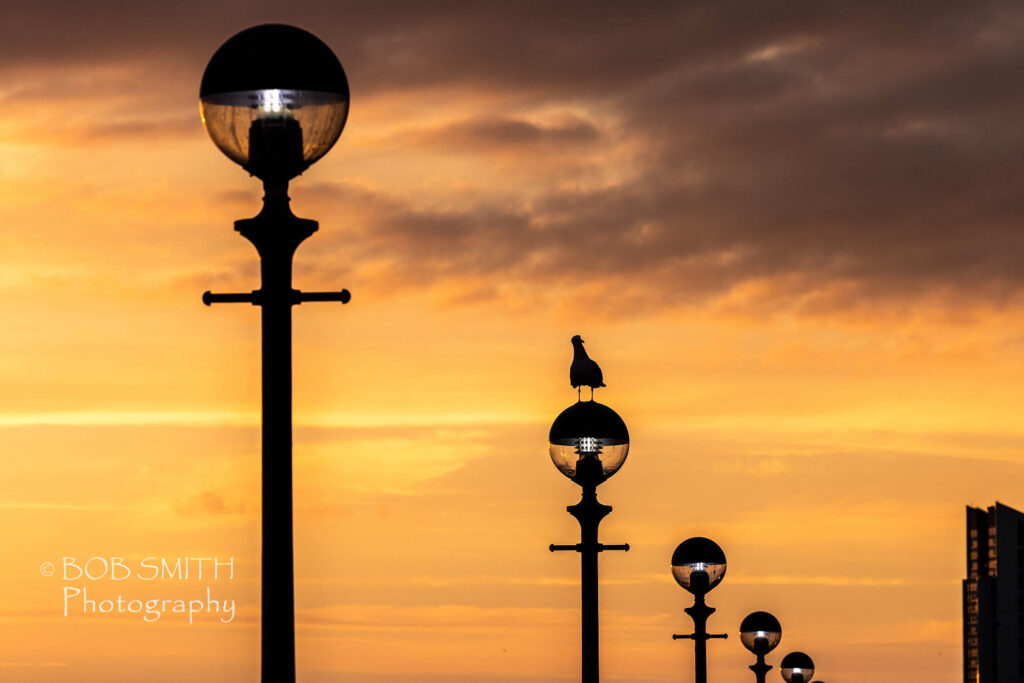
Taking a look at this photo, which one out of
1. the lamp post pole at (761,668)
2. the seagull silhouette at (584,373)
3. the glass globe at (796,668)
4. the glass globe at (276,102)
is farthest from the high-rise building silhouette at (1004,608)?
the glass globe at (276,102)

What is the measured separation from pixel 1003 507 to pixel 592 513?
82.6 metres

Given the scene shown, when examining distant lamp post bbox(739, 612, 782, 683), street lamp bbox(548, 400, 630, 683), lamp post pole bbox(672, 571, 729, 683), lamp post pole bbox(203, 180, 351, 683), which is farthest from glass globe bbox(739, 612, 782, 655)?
lamp post pole bbox(203, 180, 351, 683)

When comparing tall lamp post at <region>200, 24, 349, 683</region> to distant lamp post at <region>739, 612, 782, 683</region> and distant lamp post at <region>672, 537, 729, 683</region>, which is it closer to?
distant lamp post at <region>672, 537, 729, 683</region>

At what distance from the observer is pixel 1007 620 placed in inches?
4094

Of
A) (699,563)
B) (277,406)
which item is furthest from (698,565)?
(277,406)

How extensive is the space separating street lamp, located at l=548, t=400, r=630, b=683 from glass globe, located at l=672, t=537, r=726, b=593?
240 inches

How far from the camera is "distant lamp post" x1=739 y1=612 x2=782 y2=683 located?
122 ft

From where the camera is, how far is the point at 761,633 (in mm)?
37438

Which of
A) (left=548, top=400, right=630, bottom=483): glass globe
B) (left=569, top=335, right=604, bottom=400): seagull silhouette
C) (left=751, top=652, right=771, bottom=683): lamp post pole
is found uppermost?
(left=569, top=335, right=604, bottom=400): seagull silhouette

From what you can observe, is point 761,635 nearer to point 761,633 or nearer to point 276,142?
point 761,633

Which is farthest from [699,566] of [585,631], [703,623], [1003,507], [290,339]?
[1003,507]

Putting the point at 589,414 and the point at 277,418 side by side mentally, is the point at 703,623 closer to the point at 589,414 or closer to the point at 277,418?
the point at 589,414

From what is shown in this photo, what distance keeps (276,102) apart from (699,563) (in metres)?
17.5

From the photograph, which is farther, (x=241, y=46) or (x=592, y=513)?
(x=592, y=513)
